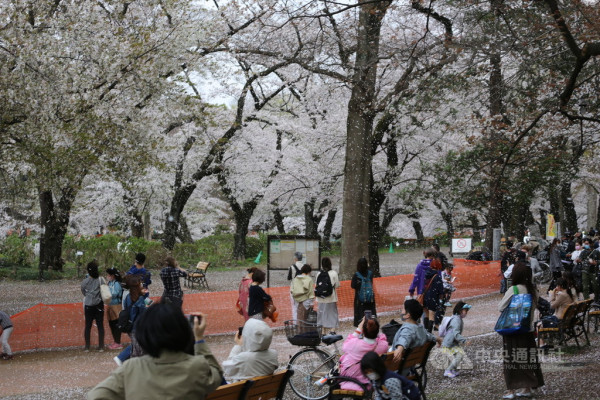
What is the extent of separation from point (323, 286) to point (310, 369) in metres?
3.74

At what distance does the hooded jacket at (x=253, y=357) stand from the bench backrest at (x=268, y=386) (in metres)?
0.23

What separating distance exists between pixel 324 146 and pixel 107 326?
16.5 meters

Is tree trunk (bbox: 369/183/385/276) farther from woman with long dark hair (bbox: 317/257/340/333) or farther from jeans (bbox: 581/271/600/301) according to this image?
Answer: woman with long dark hair (bbox: 317/257/340/333)

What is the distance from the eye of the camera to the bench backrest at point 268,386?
5075mm

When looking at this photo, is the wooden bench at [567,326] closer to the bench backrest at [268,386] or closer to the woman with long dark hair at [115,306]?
the bench backrest at [268,386]

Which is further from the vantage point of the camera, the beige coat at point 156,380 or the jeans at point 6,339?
the jeans at point 6,339

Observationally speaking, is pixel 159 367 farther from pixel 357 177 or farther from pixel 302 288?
pixel 357 177

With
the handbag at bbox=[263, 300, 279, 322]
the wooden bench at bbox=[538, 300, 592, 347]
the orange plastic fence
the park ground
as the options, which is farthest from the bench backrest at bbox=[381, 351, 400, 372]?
the orange plastic fence

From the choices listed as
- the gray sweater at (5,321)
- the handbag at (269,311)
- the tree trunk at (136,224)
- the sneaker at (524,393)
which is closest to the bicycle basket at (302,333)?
the handbag at (269,311)

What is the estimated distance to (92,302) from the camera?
11.0 meters

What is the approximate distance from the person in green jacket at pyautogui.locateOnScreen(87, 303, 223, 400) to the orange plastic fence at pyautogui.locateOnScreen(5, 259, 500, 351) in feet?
26.6

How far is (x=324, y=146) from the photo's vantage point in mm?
27031

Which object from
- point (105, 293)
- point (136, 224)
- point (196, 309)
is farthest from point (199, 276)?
point (136, 224)

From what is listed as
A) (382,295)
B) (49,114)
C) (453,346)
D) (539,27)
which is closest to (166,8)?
(49,114)
